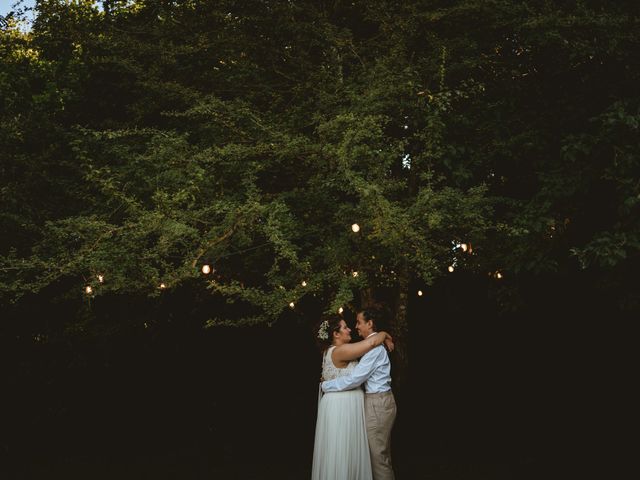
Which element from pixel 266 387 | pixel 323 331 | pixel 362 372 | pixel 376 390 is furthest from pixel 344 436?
pixel 266 387

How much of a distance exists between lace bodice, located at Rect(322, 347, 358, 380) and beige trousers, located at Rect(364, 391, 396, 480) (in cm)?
27

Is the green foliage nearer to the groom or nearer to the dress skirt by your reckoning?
the groom

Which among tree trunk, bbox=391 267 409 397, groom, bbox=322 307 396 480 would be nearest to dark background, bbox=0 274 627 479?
tree trunk, bbox=391 267 409 397

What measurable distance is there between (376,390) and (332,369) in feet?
1.33

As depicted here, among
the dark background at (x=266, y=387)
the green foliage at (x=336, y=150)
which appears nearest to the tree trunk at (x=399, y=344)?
the green foliage at (x=336, y=150)

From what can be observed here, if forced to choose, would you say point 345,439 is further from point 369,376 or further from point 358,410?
point 369,376

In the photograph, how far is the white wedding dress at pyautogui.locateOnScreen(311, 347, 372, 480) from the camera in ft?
18.9

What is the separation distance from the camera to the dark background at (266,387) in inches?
430

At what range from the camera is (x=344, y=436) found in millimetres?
5746

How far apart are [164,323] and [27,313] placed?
220cm

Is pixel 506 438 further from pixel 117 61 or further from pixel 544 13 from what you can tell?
pixel 117 61

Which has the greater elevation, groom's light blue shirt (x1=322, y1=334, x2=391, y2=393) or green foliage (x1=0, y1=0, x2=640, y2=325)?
green foliage (x1=0, y1=0, x2=640, y2=325)

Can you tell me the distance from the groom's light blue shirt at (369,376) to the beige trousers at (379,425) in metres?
0.08

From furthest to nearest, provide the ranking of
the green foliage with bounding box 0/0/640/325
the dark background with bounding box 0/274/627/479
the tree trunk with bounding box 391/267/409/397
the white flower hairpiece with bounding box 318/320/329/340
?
the dark background with bounding box 0/274/627/479, the tree trunk with bounding box 391/267/409/397, the white flower hairpiece with bounding box 318/320/329/340, the green foliage with bounding box 0/0/640/325
